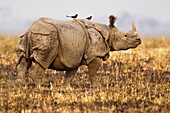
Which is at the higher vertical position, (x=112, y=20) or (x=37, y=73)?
(x=112, y=20)

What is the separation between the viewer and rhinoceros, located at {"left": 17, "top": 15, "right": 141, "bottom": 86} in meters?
9.95

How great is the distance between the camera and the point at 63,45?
10117mm

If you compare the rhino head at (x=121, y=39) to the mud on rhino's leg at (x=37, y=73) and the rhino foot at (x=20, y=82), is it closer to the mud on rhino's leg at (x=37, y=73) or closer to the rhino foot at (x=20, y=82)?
the mud on rhino's leg at (x=37, y=73)

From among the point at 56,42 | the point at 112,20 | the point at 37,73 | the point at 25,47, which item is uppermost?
the point at 112,20

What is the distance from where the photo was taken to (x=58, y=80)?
12.4 m

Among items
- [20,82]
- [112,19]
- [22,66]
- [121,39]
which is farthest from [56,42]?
[121,39]

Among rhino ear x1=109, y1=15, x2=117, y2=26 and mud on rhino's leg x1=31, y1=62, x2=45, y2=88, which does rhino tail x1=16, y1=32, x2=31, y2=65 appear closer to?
mud on rhino's leg x1=31, y1=62, x2=45, y2=88

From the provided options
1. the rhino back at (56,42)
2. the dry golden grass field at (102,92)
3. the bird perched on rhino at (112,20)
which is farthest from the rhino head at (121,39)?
the rhino back at (56,42)

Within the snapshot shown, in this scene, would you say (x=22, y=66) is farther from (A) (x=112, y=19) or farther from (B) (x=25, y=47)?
(A) (x=112, y=19)

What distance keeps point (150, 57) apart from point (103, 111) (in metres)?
8.31

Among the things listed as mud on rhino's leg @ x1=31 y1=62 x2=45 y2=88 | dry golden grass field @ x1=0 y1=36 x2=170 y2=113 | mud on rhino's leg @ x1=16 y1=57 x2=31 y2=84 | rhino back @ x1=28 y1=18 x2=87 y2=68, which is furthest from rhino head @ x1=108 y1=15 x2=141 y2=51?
mud on rhino's leg @ x1=16 y1=57 x2=31 y2=84

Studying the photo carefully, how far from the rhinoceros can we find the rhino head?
2 cm

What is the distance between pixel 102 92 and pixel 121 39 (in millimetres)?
1786

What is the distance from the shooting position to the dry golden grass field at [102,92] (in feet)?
28.1
